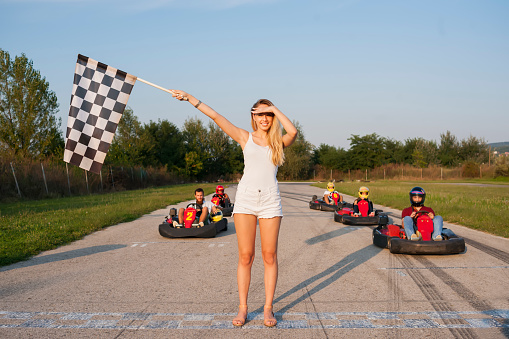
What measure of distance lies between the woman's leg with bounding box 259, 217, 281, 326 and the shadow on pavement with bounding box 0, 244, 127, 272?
14.0 feet

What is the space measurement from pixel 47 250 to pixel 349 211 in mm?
7814

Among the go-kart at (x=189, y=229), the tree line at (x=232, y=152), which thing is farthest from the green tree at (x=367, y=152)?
the go-kart at (x=189, y=229)

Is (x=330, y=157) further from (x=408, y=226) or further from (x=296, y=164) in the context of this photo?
(x=408, y=226)

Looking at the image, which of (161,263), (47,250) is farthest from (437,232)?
(47,250)

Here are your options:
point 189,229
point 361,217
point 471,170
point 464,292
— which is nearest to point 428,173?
point 471,170

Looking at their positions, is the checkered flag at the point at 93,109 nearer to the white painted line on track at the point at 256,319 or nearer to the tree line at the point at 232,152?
the white painted line on track at the point at 256,319

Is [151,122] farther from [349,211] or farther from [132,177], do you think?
[349,211]

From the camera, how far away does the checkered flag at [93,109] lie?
6.39 m

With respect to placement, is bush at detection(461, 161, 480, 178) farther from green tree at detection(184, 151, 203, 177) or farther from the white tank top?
the white tank top

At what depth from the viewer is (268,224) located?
3797mm

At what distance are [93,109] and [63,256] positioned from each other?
249 cm

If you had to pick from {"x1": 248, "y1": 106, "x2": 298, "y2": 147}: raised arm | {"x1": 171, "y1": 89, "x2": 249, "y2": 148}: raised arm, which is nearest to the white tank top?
{"x1": 171, "y1": 89, "x2": 249, "y2": 148}: raised arm

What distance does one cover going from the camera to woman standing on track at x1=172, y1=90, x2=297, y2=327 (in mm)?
3771

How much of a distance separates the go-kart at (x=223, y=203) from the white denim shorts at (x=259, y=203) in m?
9.46
